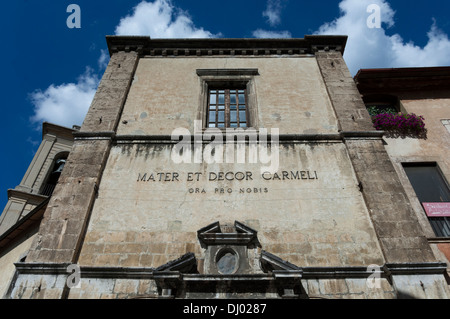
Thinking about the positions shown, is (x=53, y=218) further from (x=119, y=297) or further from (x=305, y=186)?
(x=305, y=186)

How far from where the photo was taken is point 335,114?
837 centimetres

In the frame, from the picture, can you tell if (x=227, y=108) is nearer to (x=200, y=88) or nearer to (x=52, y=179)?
(x=200, y=88)

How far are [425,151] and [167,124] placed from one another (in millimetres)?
6701

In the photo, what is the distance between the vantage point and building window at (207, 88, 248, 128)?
8633mm

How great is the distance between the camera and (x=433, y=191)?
300 inches

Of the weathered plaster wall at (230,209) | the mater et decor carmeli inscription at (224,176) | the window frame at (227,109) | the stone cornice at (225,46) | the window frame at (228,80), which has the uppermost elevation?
the stone cornice at (225,46)

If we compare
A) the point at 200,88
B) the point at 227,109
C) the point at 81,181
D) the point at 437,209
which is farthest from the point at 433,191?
the point at 81,181

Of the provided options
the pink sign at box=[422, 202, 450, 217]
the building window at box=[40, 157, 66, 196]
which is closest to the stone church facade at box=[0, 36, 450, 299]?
the pink sign at box=[422, 202, 450, 217]

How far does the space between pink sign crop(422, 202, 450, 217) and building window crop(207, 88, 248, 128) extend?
4706 millimetres

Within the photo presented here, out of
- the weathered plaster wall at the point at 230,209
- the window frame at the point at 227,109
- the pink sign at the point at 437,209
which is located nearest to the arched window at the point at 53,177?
the window frame at the point at 227,109

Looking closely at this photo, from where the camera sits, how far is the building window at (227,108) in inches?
340

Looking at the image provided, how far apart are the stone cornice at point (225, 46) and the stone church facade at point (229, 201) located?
1268 mm

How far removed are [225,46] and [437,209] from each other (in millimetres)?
7526

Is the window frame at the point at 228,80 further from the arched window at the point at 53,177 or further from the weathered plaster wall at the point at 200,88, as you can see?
the arched window at the point at 53,177
